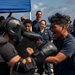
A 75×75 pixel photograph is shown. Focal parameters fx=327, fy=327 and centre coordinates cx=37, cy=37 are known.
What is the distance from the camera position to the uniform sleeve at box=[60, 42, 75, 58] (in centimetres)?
453

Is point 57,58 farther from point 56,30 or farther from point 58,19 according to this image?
point 58,19

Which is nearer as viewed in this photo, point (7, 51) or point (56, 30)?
point (7, 51)

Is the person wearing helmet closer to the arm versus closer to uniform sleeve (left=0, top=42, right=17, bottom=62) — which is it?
uniform sleeve (left=0, top=42, right=17, bottom=62)

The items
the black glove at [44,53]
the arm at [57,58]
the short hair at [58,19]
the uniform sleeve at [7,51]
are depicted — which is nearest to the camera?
the uniform sleeve at [7,51]

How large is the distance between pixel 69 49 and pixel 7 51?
47.9 inches

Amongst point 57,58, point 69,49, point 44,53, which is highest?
point 44,53

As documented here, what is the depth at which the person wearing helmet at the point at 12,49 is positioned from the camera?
361 cm

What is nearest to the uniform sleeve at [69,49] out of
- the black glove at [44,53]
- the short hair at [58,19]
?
the short hair at [58,19]

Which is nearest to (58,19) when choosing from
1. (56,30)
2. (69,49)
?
(56,30)

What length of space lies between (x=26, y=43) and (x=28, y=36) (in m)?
0.93

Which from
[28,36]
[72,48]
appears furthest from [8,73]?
[72,48]

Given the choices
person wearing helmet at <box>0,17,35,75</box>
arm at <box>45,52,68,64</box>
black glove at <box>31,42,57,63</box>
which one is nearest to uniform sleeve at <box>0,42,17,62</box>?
person wearing helmet at <box>0,17,35,75</box>

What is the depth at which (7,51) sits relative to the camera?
3.60 meters

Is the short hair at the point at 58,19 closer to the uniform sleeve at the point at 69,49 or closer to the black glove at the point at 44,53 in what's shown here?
the uniform sleeve at the point at 69,49
